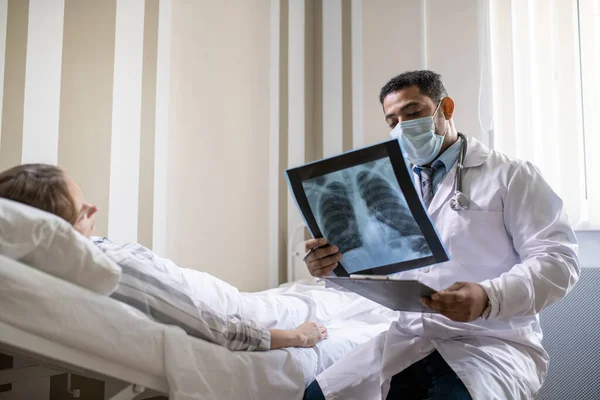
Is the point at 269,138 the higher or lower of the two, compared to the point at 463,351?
higher

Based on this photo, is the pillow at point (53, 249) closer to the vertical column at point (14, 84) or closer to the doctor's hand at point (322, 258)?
the doctor's hand at point (322, 258)

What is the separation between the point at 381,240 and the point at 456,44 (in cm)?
193

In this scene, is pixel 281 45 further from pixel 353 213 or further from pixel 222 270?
pixel 353 213

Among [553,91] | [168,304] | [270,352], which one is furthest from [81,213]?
[553,91]

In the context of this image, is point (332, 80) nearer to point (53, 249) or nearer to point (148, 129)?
point (148, 129)

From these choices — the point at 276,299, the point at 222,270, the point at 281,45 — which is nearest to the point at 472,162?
the point at 276,299

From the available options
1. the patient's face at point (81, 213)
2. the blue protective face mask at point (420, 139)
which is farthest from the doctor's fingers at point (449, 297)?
the patient's face at point (81, 213)

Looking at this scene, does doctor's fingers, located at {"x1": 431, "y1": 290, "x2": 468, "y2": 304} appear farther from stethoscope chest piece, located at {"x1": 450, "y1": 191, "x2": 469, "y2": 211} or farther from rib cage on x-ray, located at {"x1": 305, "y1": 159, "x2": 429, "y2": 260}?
stethoscope chest piece, located at {"x1": 450, "y1": 191, "x2": 469, "y2": 211}

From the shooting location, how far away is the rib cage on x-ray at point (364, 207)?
4.07ft

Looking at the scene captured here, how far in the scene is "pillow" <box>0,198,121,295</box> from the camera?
997 millimetres

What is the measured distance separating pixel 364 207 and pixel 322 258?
213 millimetres

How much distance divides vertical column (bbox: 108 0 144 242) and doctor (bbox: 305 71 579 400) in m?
1.13

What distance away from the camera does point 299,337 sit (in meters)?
1.45

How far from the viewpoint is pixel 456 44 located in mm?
2871
